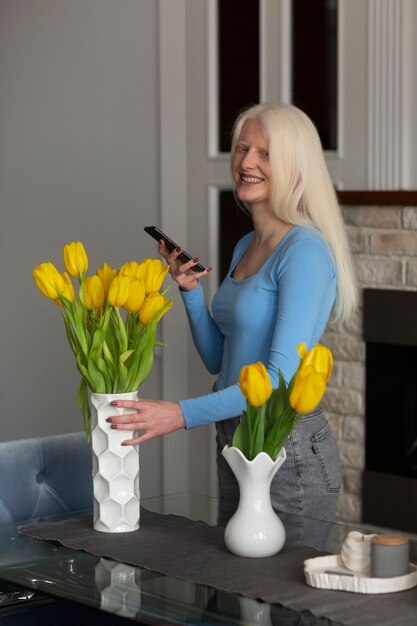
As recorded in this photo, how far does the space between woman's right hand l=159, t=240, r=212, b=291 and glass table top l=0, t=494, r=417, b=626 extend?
0.61m

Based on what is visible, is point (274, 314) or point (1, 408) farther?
point (1, 408)

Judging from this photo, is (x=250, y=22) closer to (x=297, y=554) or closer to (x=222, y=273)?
(x=222, y=273)

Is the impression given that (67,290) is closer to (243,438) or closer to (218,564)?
(243,438)

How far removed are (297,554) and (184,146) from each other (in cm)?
265

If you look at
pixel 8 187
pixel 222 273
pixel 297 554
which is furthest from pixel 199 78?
pixel 297 554

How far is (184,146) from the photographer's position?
4.37 meters

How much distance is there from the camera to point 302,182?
2.50m

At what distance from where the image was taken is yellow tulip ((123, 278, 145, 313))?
2.02 metres

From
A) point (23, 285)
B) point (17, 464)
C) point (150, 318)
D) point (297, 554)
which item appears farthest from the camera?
point (23, 285)

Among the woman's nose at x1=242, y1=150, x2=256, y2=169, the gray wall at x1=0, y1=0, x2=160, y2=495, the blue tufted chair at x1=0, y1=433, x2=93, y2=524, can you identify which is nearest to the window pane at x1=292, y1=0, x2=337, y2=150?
the gray wall at x1=0, y1=0, x2=160, y2=495

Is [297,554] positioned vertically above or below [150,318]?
below

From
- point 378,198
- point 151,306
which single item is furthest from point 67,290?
point 378,198

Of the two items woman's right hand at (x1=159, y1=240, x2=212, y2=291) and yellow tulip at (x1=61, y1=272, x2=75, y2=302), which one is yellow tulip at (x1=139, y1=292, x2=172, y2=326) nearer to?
yellow tulip at (x1=61, y1=272, x2=75, y2=302)

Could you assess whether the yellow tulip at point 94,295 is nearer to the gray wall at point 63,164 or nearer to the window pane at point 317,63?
the window pane at point 317,63
